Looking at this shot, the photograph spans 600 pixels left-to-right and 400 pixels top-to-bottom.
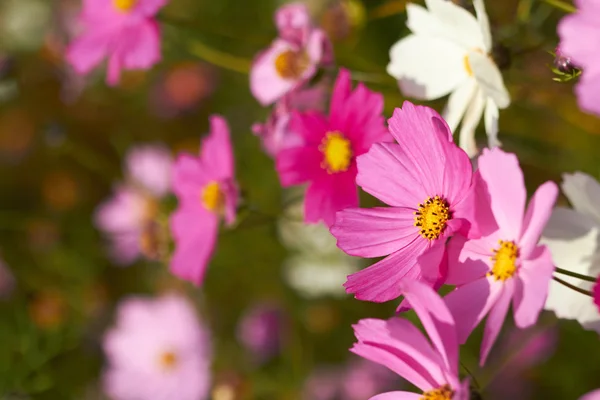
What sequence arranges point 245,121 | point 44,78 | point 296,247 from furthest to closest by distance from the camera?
point 44,78
point 245,121
point 296,247

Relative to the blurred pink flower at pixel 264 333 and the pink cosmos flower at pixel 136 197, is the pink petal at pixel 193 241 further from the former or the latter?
the pink cosmos flower at pixel 136 197

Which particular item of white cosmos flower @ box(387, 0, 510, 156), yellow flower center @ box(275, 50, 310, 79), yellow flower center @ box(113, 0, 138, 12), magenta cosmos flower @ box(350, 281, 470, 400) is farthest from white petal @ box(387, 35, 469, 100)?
yellow flower center @ box(113, 0, 138, 12)

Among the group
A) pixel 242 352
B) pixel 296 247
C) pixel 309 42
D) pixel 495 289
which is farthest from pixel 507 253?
pixel 242 352

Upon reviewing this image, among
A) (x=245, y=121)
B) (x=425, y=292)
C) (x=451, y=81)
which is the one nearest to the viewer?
(x=425, y=292)

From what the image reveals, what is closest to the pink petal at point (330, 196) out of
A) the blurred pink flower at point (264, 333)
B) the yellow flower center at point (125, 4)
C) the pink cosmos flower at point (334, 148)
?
the pink cosmos flower at point (334, 148)

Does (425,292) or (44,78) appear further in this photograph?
(44,78)

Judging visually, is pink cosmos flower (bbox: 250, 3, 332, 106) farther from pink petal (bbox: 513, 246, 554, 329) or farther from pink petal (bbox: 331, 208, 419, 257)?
pink petal (bbox: 513, 246, 554, 329)

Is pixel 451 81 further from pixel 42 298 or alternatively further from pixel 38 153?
pixel 38 153
